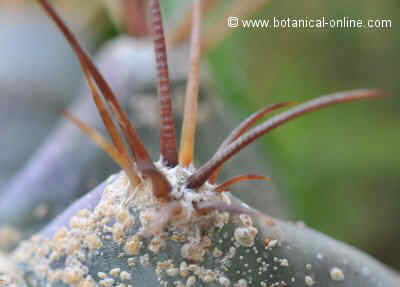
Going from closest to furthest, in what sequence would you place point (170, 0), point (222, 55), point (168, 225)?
point (168, 225)
point (170, 0)
point (222, 55)

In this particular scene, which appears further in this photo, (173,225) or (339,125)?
(339,125)

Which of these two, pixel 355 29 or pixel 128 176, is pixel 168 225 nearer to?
pixel 128 176

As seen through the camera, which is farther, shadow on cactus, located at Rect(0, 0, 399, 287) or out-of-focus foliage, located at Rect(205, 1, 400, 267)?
out-of-focus foliage, located at Rect(205, 1, 400, 267)

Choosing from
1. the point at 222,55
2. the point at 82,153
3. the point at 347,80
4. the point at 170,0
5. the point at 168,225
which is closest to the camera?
the point at 168,225

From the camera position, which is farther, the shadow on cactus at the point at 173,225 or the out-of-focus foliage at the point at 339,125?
the out-of-focus foliage at the point at 339,125

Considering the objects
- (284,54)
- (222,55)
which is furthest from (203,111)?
(284,54)

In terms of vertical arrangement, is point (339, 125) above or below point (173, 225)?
below

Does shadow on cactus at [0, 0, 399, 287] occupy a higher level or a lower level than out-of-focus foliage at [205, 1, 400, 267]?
higher

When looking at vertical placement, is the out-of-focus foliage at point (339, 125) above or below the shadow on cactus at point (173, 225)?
below
